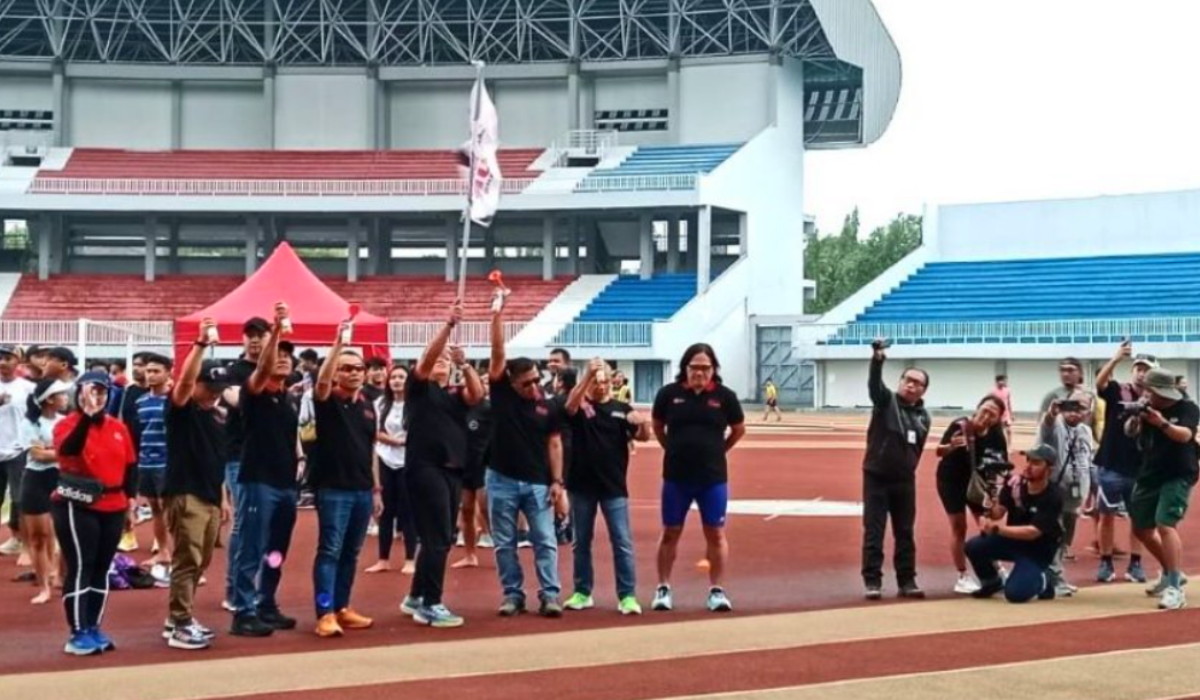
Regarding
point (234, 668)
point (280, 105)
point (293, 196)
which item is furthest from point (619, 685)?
point (280, 105)

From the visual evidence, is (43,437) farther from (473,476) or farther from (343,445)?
(473,476)

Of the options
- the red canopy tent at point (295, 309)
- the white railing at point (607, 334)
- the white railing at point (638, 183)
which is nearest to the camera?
the red canopy tent at point (295, 309)

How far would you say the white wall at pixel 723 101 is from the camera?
2240 inches

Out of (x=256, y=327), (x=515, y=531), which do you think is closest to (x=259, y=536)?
(x=256, y=327)

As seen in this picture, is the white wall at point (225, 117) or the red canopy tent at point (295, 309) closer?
the red canopy tent at point (295, 309)

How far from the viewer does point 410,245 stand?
58562 mm

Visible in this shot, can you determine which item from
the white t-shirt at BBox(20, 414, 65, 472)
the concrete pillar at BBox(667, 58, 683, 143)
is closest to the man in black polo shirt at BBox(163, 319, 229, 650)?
the white t-shirt at BBox(20, 414, 65, 472)

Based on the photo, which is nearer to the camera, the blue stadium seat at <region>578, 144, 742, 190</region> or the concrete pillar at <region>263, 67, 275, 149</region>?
the blue stadium seat at <region>578, 144, 742, 190</region>

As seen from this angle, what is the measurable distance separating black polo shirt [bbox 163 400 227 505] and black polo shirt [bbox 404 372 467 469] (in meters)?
1.32

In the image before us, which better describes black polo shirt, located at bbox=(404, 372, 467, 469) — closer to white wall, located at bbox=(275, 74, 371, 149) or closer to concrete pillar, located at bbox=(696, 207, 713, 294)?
concrete pillar, located at bbox=(696, 207, 713, 294)

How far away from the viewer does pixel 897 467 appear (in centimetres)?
1215

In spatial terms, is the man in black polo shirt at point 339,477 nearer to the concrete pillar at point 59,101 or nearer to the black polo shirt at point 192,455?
the black polo shirt at point 192,455

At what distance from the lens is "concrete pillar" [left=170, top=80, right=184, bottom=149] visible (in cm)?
5900

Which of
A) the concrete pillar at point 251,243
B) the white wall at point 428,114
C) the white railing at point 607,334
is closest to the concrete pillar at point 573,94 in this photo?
the white wall at point 428,114
